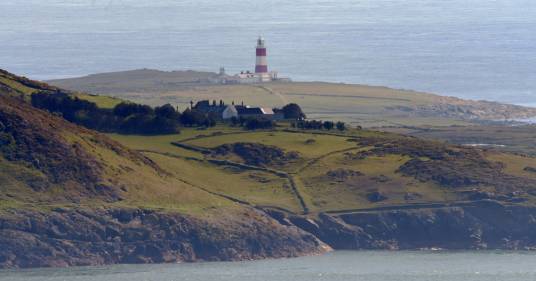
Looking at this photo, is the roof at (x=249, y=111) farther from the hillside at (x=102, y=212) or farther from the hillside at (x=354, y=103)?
the hillside at (x=102, y=212)

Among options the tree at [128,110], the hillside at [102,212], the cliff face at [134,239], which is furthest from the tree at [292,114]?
the cliff face at [134,239]

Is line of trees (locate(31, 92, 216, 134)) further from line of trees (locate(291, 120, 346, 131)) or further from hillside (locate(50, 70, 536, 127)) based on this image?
hillside (locate(50, 70, 536, 127))

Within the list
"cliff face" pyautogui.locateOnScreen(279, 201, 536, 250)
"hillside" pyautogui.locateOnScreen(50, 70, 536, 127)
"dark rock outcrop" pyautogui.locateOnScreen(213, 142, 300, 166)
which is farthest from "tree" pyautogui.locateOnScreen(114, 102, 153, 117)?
"hillside" pyautogui.locateOnScreen(50, 70, 536, 127)

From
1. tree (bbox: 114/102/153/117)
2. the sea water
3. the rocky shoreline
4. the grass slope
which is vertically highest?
tree (bbox: 114/102/153/117)

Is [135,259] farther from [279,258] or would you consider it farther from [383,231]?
[383,231]

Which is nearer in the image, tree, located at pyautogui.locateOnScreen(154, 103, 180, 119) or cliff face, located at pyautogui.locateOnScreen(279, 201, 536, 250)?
cliff face, located at pyautogui.locateOnScreen(279, 201, 536, 250)

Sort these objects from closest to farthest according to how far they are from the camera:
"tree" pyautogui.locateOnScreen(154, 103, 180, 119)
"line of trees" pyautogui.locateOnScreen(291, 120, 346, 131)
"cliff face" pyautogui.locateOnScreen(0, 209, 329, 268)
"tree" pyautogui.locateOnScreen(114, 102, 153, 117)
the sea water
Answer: the sea water
"cliff face" pyautogui.locateOnScreen(0, 209, 329, 268)
"tree" pyautogui.locateOnScreen(114, 102, 153, 117)
"tree" pyautogui.locateOnScreen(154, 103, 180, 119)
"line of trees" pyautogui.locateOnScreen(291, 120, 346, 131)

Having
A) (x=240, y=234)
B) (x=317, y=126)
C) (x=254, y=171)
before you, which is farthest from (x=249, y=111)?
→ (x=240, y=234)
